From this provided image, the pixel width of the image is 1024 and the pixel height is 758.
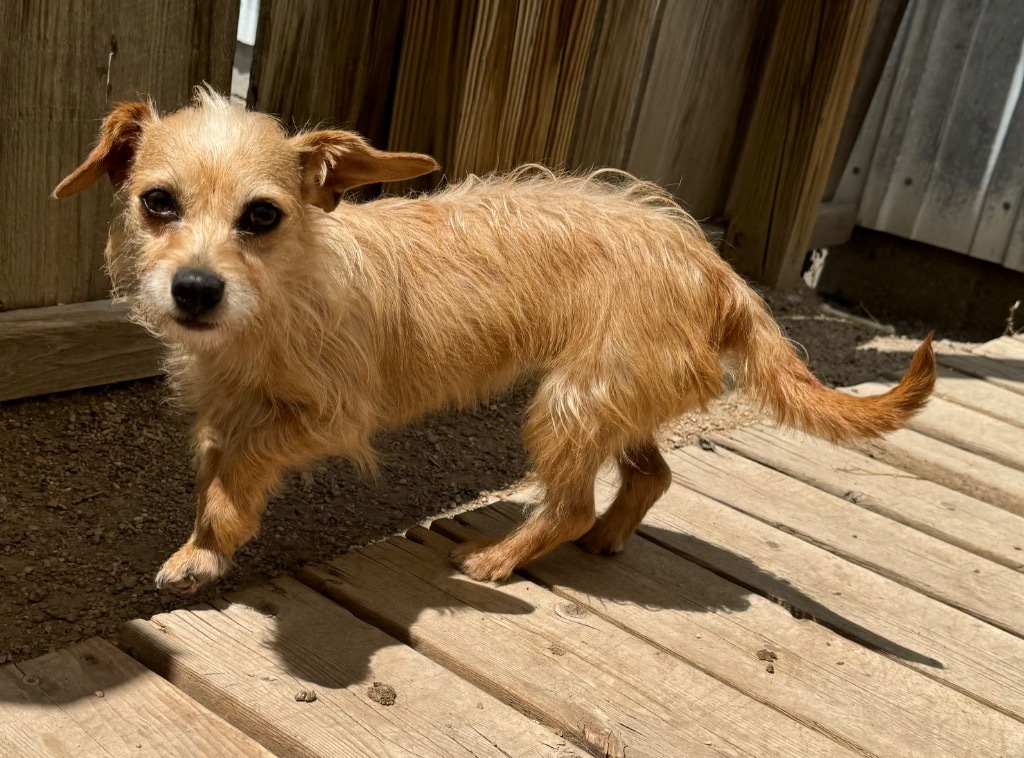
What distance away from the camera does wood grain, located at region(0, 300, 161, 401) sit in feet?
11.5

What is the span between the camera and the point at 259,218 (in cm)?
263

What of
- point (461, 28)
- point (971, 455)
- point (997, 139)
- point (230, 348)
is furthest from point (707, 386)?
point (997, 139)

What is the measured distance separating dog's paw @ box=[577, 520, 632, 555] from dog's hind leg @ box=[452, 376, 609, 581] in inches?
6.7

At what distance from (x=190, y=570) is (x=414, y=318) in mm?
910

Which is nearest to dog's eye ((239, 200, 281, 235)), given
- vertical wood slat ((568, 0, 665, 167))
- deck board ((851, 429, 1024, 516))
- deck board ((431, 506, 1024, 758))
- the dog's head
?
the dog's head

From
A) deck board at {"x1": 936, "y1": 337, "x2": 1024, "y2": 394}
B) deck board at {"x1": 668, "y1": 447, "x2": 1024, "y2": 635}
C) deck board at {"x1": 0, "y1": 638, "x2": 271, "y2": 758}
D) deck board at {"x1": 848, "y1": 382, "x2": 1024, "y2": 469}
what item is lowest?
deck board at {"x1": 0, "y1": 638, "x2": 271, "y2": 758}

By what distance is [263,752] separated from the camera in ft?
7.63

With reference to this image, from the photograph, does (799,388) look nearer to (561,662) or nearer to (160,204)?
(561,662)

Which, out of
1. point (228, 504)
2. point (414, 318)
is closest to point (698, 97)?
point (414, 318)

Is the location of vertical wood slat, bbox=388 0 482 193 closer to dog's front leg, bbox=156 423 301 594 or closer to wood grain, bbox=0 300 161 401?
wood grain, bbox=0 300 161 401

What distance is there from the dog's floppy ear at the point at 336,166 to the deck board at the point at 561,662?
107 centimetres

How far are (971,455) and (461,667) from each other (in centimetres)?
281

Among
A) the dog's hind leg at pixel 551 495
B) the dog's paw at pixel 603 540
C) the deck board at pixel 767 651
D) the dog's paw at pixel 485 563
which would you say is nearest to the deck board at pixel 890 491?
the deck board at pixel 767 651

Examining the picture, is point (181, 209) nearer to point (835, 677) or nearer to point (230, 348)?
point (230, 348)
